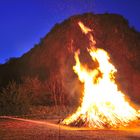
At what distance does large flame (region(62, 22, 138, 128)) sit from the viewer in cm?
1422

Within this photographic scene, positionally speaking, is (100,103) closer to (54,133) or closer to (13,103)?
(54,133)

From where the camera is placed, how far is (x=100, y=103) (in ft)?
49.4

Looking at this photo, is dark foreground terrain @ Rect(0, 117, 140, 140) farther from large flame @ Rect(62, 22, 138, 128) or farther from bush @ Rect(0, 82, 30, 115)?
bush @ Rect(0, 82, 30, 115)

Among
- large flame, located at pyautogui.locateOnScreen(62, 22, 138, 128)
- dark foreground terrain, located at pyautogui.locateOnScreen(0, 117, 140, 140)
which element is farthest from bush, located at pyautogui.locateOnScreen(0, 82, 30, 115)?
dark foreground terrain, located at pyautogui.locateOnScreen(0, 117, 140, 140)

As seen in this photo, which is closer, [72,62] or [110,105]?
[110,105]

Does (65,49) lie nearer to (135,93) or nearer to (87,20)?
(87,20)

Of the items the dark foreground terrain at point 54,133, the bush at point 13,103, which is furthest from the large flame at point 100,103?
the bush at point 13,103

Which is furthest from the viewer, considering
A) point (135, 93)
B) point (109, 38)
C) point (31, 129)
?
point (109, 38)

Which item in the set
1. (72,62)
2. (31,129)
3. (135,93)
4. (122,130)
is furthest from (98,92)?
(72,62)

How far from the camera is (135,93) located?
36906 mm

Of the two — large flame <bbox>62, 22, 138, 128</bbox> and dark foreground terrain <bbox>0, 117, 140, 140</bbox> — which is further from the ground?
large flame <bbox>62, 22, 138, 128</bbox>

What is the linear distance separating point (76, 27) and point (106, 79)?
29167 mm

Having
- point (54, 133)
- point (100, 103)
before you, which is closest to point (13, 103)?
point (100, 103)

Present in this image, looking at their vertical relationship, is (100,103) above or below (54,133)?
above
